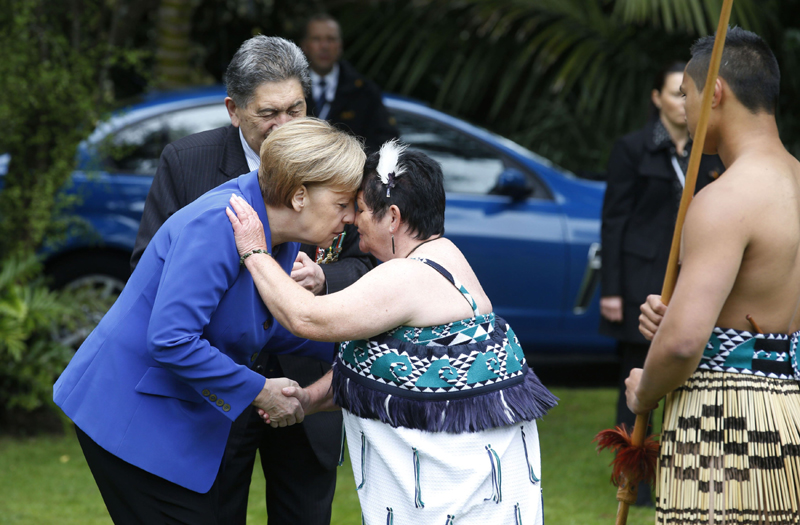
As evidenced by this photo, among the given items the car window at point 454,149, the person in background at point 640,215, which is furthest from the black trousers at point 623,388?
the car window at point 454,149

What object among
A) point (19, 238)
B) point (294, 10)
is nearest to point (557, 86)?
point (294, 10)

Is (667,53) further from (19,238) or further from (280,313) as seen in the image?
(280,313)

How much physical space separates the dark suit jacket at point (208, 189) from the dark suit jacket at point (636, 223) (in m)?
1.96

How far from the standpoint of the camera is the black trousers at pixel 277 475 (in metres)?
2.88

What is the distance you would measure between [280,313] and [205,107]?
4.30 metres

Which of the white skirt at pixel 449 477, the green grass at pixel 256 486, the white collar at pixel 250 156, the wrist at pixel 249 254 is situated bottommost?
the green grass at pixel 256 486

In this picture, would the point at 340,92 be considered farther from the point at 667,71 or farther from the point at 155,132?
the point at 667,71

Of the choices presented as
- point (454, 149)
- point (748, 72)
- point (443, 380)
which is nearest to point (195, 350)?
point (443, 380)

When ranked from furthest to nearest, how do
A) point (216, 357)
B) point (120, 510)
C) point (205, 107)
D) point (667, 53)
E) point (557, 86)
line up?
point (667, 53)
point (557, 86)
point (205, 107)
point (120, 510)
point (216, 357)

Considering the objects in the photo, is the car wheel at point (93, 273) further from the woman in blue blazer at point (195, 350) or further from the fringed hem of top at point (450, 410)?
the fringed hem of top at point (450, 410)

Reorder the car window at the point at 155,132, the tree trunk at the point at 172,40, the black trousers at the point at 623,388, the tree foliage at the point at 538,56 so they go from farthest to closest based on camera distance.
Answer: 1. the tree foliage at the point at 538,56
2. the tree trunk at the point at 172,40
3. the car window at the point at 155,132
4. the black trousers at the point at 623,388

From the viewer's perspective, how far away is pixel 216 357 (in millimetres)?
2273

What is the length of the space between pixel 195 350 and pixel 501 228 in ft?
14.4

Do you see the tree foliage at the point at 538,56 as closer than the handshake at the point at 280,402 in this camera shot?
No
